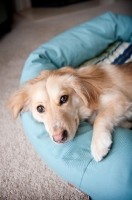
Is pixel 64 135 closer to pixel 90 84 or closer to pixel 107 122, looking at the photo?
pixel 107 122

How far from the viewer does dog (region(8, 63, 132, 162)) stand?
1026 mm

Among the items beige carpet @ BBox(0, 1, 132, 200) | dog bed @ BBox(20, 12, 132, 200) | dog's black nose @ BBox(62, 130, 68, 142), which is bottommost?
beige carpet @ BBox(0, 1, 132, 200)

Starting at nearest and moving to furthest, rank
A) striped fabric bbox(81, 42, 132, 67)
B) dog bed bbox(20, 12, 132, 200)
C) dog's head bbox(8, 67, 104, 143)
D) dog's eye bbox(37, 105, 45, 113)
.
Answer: dog bed bbox(20, 12, 132, 200) → dog's head bbox(8, 67, 104, 143) → dog's eye bbox(37, 105, 45, 113) → striped fabric bbox(81, 42, 132, 67)

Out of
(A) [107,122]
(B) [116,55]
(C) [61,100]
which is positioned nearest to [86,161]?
(A) [107,122]

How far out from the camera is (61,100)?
1.11 m

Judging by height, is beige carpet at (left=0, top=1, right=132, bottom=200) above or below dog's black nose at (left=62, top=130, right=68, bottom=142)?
below

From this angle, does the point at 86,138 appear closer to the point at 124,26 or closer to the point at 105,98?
the point at 105,98

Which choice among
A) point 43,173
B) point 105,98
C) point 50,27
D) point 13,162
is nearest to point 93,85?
point 105,98

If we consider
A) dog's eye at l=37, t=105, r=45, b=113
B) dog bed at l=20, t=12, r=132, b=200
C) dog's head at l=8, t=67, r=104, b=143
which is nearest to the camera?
dog bed at l=20, t=12, r=132, b=200

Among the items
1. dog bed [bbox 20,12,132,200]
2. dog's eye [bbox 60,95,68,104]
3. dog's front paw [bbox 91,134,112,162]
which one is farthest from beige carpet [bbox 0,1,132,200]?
dog's eye [bbox 60,95,68,104]

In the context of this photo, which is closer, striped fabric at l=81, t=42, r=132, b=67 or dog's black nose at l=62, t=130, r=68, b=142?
dog's black nose at l=62, t=130, r=68, b=142

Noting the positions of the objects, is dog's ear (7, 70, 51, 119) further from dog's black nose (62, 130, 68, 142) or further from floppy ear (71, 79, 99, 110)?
dog's black nose (62, 130, 68, 142)

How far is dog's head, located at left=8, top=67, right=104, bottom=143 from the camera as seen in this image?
3.42ft

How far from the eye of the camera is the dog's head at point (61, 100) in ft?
3.42
